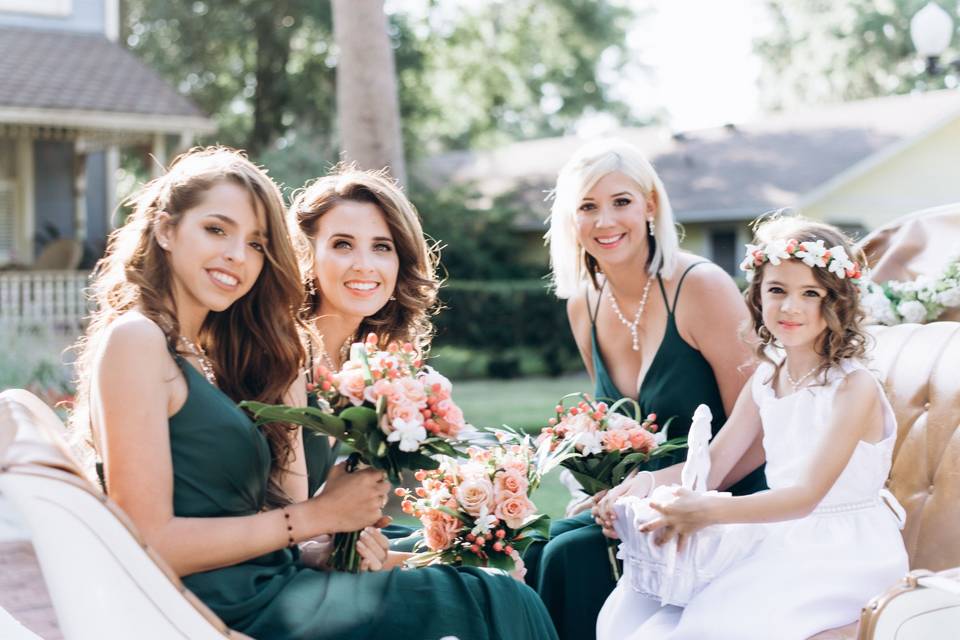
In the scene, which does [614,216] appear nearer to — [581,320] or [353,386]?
[581,320]

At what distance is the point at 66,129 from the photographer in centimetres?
1816

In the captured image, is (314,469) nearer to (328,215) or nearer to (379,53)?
(328,215)

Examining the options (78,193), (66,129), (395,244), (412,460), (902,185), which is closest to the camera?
(412,460)

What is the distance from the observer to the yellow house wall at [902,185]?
2458cm

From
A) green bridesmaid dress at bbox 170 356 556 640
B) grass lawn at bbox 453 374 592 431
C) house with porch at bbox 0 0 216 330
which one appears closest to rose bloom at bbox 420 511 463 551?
green bridesmaid dress at bbox 170 356 556 640

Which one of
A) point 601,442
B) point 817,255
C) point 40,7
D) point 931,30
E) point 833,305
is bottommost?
point 601,442

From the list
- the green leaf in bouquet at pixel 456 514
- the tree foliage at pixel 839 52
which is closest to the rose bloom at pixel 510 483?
the green leaf in bouquet at pixel 456 514

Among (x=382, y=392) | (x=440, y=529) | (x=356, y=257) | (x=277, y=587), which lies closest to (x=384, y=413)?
(x=382, y=392)

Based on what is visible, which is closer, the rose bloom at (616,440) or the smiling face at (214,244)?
the smiling face at (214,244)

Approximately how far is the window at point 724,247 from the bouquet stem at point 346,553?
22619mm

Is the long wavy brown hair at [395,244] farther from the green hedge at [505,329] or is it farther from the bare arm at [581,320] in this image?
the green hedge at [505,329]

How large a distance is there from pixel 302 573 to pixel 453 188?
22.3 m

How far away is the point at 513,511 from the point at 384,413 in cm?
75

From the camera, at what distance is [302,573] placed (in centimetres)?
295
